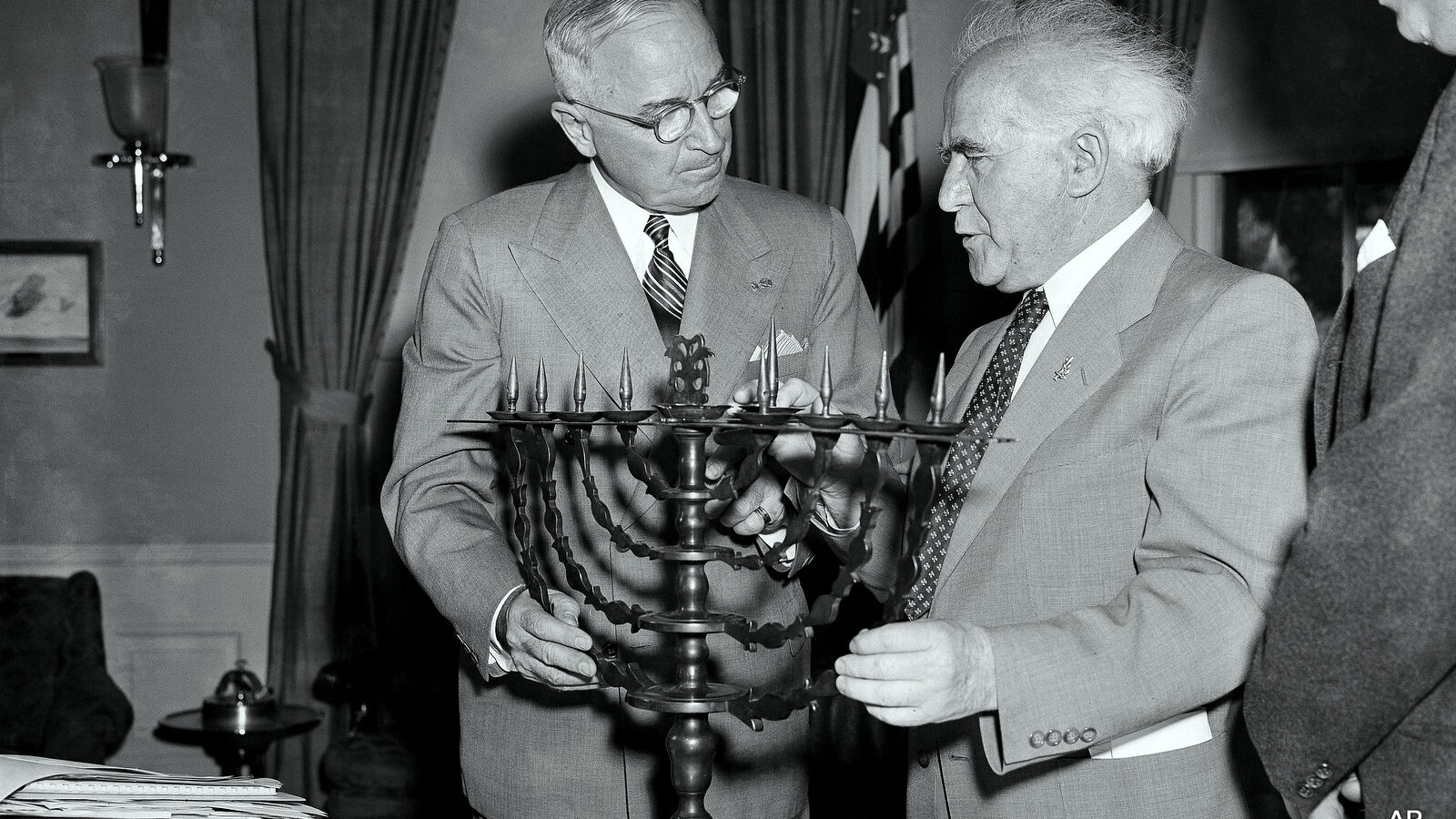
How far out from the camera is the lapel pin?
6.43 feet

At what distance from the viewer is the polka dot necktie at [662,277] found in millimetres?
2399

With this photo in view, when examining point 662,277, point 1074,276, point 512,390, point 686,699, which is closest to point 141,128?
point 662,277

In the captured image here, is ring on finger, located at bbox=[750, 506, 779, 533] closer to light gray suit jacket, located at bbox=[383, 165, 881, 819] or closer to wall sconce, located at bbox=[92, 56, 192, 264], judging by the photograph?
light gray suit jacket, located at bbox=[383, 165, 881, 819]

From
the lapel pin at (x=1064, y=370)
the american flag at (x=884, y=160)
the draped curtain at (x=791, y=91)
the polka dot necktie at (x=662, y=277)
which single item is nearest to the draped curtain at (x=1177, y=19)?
the american flag at (x=884, y=160)

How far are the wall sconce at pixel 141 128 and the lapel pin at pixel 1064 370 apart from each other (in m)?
4.77

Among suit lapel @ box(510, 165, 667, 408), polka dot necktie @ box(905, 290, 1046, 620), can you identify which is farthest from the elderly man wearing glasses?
polka dot necktie @ box(905, 290, 1046, 620)

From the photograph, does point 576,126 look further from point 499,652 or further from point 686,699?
point 686,699

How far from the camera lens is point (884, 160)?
5590 mm

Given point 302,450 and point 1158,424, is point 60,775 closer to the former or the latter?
point 1158,424

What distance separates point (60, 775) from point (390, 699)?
4.17 metres

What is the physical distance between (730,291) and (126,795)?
1241 millimetres

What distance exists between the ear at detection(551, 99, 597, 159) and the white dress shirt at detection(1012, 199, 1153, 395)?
2.78 ft

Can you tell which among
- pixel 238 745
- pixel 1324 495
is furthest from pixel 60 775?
pixel 238 745

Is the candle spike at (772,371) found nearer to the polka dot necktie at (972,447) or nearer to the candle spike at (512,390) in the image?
the candle spike at (512,390)
